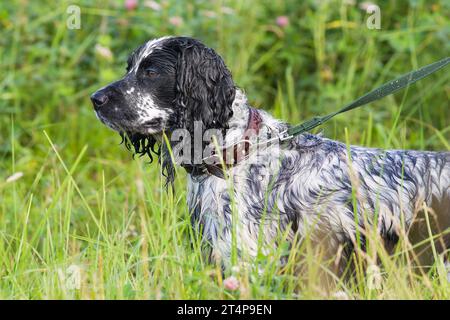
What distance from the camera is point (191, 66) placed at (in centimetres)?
415

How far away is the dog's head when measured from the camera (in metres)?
4.12

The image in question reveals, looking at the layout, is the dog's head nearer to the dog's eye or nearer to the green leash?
the dog's eye

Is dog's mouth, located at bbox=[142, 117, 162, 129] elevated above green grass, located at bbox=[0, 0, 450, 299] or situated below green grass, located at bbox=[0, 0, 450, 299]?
below

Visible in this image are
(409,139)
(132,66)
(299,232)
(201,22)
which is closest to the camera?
(299,232)

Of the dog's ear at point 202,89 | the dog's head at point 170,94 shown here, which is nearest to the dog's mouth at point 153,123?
the dog's head at point 170,94

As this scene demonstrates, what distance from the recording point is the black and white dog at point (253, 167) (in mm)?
4000

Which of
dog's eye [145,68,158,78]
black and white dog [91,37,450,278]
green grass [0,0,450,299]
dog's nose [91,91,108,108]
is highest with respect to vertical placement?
green grass [0,0,450,299]

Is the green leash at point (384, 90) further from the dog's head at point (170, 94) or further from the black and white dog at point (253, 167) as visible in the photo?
the dog's head at point (170, 94)

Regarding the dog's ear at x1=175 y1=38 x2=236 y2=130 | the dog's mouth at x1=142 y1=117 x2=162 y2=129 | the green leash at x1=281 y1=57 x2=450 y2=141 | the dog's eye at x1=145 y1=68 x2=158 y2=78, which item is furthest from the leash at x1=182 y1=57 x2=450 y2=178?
the dog's eye at x1=145 y1=68 x2=158 y2=78

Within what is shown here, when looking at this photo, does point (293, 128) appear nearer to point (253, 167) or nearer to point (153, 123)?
point (253, 167)

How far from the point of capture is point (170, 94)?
165 inches
